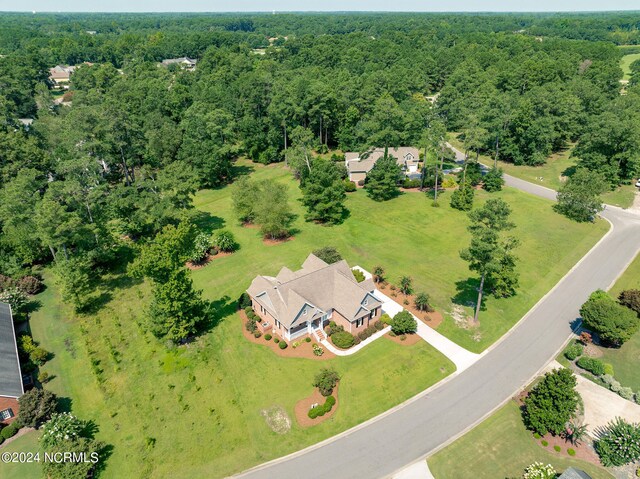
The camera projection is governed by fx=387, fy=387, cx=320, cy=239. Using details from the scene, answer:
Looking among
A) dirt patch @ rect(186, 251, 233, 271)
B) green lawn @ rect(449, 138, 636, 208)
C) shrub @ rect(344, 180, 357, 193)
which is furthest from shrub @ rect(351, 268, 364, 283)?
green lawn @ rect(449, 138, 636, 208)

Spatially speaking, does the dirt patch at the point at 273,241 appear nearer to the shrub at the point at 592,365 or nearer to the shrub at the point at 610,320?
the shrub at the point at 610,320

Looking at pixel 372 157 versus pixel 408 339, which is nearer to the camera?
pixel 408 339

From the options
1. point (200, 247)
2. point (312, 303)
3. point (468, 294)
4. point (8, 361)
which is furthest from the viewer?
point (200, 247)

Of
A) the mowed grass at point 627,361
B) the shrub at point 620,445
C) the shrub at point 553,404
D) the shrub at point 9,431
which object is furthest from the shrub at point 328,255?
the shrub at point 9,431

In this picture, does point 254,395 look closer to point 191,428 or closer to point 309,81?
point 191,428

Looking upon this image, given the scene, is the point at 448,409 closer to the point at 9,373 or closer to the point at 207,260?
the point at 207,260

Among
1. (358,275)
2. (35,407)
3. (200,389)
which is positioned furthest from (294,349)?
(35,407)
